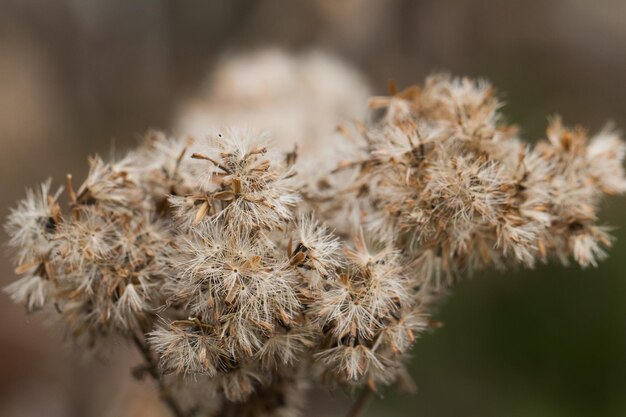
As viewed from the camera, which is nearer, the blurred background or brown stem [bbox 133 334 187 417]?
brown stem [bbox 133 334 187 417]

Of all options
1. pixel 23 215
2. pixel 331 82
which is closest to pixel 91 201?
pixel 23 215

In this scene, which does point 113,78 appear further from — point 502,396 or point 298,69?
point 502,396

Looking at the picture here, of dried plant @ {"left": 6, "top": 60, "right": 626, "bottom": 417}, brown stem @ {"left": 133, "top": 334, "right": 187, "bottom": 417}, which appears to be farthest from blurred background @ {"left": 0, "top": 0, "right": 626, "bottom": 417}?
dried plant @ {"left": 6, "top": 60, "right": 626, "bottom": 417}

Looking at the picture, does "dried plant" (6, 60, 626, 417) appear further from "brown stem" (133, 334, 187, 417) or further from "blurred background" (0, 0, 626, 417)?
"blurred background" (0, 0, 626, 417)

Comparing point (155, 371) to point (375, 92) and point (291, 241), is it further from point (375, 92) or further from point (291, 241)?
point (375, 92)

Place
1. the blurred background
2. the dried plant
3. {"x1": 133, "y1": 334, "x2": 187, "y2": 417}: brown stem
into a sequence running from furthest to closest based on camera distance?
1. the blurred background
2. {"x1": 133, "y1": 334, "x2": 187, "y2": 417}: brown stem
3. the dried plant

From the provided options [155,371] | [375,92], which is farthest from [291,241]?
[375,92]

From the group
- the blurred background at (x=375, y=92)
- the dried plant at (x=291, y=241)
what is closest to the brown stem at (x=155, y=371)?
the dried plant at (x=291, y=241)
